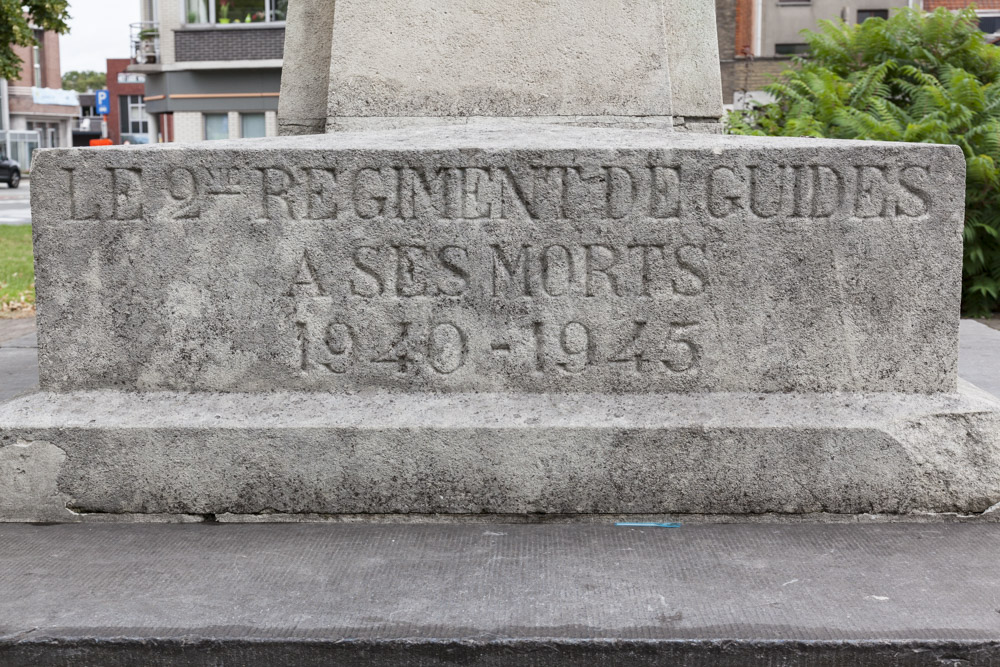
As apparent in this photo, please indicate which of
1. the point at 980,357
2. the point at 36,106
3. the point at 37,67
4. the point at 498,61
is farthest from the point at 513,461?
the point at 37,67

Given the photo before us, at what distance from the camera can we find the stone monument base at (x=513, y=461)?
324cm

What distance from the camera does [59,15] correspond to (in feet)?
67.6

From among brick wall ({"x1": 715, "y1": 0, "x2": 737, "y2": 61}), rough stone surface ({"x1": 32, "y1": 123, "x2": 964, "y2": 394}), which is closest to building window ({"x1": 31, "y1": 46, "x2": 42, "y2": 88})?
brick wall ({"x1": 715, "y1": 0, "x2": 737, "y2": 61})

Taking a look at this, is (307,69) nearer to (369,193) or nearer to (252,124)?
(369,193)

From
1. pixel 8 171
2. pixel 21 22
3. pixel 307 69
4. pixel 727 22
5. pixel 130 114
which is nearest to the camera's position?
pixel 307 69

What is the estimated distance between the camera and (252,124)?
108 feet

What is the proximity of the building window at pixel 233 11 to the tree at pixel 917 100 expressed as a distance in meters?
23.8

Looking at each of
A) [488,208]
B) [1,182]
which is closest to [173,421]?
[488,208]

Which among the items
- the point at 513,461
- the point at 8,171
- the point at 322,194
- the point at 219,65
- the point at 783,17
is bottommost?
the point at 513,461

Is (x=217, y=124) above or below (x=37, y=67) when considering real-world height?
below

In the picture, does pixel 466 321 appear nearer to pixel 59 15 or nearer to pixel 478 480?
pixel 478 480

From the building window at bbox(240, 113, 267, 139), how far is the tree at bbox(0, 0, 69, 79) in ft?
38.2

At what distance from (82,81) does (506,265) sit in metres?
139

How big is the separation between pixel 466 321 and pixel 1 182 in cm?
4957
